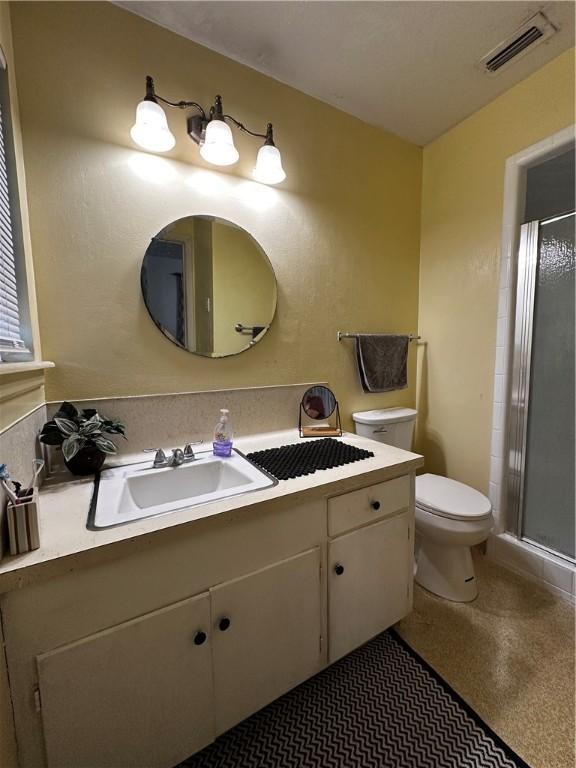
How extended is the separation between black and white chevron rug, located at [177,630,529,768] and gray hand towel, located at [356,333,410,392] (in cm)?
126

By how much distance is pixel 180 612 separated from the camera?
0.81 metres

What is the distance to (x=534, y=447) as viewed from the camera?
1.66m

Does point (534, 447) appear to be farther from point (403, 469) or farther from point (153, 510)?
point (153, 510)

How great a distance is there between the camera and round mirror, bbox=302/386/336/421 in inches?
65.3

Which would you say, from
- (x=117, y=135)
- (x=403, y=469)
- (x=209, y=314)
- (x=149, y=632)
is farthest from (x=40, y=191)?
(x=403, y=469)

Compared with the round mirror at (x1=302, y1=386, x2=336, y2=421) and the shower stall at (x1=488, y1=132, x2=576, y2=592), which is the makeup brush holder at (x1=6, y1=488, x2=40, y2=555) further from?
the shower stall at (x1=488, y1=132, x2=576, y2=592)

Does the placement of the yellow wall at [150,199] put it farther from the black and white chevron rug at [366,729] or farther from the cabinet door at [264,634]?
the black and white chevron rug at [366,729]

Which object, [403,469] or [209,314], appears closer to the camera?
[403,469]

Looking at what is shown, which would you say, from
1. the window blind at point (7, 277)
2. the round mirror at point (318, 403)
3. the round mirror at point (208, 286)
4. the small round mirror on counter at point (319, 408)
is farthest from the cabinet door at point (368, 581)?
the window blind at point (7, 277)

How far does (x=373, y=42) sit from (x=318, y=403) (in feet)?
5.17

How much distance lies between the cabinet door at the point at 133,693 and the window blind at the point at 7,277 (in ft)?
2.60

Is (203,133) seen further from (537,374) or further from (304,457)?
(537,374)

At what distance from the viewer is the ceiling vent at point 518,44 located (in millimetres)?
1250

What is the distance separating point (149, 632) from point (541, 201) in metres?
2.33
